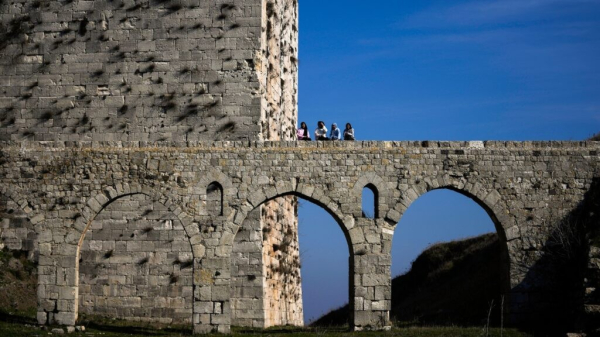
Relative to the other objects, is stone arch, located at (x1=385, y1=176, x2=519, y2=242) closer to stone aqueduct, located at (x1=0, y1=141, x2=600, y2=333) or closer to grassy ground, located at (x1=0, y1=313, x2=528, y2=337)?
stone aqueduct, located at (x1=0, y1=141, x2=600, y2=333)

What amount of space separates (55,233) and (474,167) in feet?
36.5

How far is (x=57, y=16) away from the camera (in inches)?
1218

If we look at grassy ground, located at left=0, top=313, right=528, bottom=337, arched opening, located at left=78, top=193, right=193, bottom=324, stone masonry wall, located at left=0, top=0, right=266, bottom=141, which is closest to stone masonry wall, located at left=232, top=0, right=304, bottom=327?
stone masonry wall, located at left=0, top=0, right=266, bottom=141

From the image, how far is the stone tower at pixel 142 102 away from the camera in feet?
96.2

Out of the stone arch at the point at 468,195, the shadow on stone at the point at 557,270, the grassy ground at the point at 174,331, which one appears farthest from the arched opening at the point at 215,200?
the shadow on stone at the point at 557,270

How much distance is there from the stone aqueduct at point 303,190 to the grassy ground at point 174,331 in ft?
2.42

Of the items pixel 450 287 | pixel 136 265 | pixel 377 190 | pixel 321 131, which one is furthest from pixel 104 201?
pixel 450 287

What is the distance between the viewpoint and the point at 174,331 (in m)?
27.4

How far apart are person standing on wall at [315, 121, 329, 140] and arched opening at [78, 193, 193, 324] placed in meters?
4.97

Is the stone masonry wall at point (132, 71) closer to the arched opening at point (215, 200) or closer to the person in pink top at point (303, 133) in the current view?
the person in pink top at point (303, 133)

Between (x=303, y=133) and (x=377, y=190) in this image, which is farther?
(x=303, y=133)

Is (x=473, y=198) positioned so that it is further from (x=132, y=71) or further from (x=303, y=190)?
(x=132, y=71)

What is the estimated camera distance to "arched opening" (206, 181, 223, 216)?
26.7 meters

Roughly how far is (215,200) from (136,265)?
3.98m
